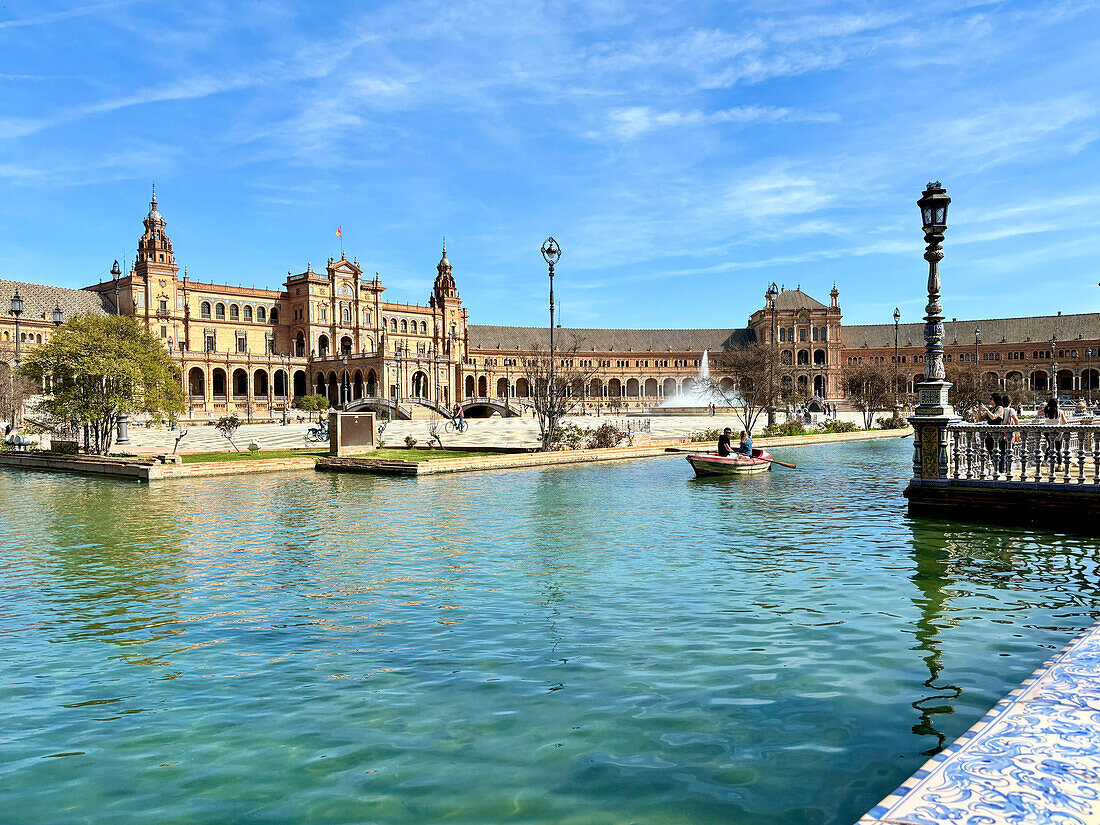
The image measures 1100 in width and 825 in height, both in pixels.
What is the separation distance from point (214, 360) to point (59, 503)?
266 feet

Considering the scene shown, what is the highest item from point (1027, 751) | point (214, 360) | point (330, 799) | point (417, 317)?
point (417, 317)

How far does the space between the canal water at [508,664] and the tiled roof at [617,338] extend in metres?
121

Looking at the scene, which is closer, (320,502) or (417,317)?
(320,502)

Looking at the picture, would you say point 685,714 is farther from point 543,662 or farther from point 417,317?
point 417,317

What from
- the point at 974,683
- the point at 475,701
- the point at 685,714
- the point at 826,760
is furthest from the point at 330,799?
the point at 974,683

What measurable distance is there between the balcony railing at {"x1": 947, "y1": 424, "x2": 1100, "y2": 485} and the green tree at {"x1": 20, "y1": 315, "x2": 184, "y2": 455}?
3248cm

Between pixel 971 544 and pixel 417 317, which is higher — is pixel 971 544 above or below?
below

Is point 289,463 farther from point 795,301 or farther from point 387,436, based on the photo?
point 795,301

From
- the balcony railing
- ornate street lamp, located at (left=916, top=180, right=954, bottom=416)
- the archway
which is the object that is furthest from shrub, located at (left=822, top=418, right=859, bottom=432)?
the archway

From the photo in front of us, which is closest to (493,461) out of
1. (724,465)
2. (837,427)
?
(724,465)

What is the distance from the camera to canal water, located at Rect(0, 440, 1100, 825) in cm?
553

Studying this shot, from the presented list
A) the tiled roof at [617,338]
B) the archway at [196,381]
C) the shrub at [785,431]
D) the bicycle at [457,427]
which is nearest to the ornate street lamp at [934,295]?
the shrub at [785,431]

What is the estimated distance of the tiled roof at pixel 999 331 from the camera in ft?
454

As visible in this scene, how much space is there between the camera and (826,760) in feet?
19.1
